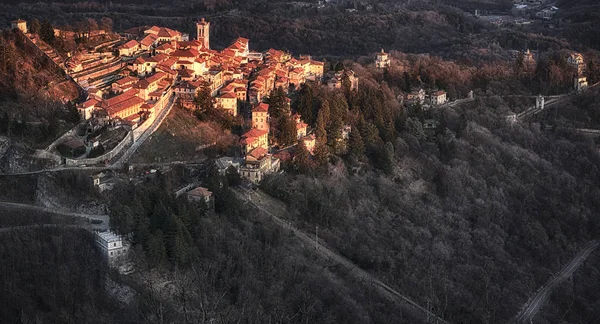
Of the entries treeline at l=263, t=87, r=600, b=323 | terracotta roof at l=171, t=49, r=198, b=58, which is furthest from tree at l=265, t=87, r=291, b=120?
terracotta roof at l=171, t=49, r=198, b=58

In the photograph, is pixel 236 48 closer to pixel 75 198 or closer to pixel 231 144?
pixel 231 144

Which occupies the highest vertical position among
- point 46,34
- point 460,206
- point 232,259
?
point 46,34

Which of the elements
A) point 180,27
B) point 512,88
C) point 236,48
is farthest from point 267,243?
point 180,27

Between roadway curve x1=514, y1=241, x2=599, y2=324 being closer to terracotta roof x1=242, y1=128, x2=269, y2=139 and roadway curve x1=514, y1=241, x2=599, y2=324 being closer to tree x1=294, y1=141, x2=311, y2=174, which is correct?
tree x1=294, y1=141, x2=311, y2=174

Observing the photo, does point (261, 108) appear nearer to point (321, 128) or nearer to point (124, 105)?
point (321, 128)

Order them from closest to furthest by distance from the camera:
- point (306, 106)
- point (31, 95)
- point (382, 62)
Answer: point (31, 95) < point (306, 106) < point (382, 62)

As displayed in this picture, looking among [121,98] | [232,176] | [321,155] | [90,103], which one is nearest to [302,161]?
[321,155]
